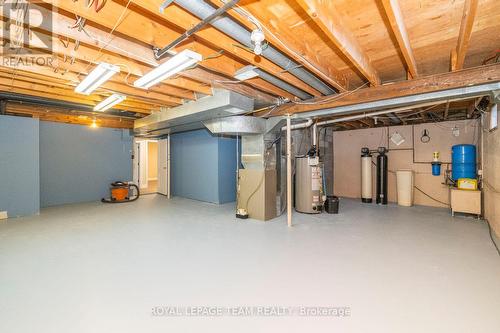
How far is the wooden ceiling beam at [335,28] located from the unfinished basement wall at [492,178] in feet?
8.69

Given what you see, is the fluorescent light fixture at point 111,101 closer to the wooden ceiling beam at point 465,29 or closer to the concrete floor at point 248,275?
the concrete floor at point 248,275

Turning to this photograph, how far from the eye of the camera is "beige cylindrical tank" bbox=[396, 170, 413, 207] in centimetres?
559

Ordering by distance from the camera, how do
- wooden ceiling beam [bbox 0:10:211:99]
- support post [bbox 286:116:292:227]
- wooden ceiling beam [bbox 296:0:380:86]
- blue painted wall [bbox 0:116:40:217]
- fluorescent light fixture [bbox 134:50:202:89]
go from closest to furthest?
1. wooden ceiling beam [bbox 296:0:380:86]
2. wooden ceiling beam [bbox 0:10:211:99]
3. fluorescent light fixture [bbox 134:50:202:89]
4. support post [bbox 286:116:292:227]
5. blue painted wall [bbox 0:116:40:217]

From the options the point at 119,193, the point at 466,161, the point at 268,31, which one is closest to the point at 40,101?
the point at 119,193

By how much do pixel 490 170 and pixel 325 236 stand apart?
3.10 metres

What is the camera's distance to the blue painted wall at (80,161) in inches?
218

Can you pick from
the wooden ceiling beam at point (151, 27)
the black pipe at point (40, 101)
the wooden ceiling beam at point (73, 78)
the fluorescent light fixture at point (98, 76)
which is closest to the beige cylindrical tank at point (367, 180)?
the wooden ceiling beam at point (151, 27)

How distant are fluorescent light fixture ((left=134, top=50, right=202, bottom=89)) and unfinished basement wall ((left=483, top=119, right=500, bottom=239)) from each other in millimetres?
4351

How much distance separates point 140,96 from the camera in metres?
3.77

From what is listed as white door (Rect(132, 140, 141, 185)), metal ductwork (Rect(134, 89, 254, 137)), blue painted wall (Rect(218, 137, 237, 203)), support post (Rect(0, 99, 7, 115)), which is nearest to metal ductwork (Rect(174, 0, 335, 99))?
metal ductwork (Rect(134, 89, 254, 137))

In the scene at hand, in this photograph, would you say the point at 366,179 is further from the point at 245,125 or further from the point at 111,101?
the point at 111,101

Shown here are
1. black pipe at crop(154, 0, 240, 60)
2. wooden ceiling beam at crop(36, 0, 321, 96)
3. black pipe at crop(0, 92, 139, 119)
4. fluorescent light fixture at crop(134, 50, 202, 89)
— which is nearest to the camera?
black pipe at crop(154, 0, 240, 60)

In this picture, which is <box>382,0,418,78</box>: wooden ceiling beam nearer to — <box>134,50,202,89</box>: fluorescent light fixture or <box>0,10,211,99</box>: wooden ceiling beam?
<box>134,50,202,89</box>: fluorescent light fixture

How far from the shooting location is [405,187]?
5.61m
